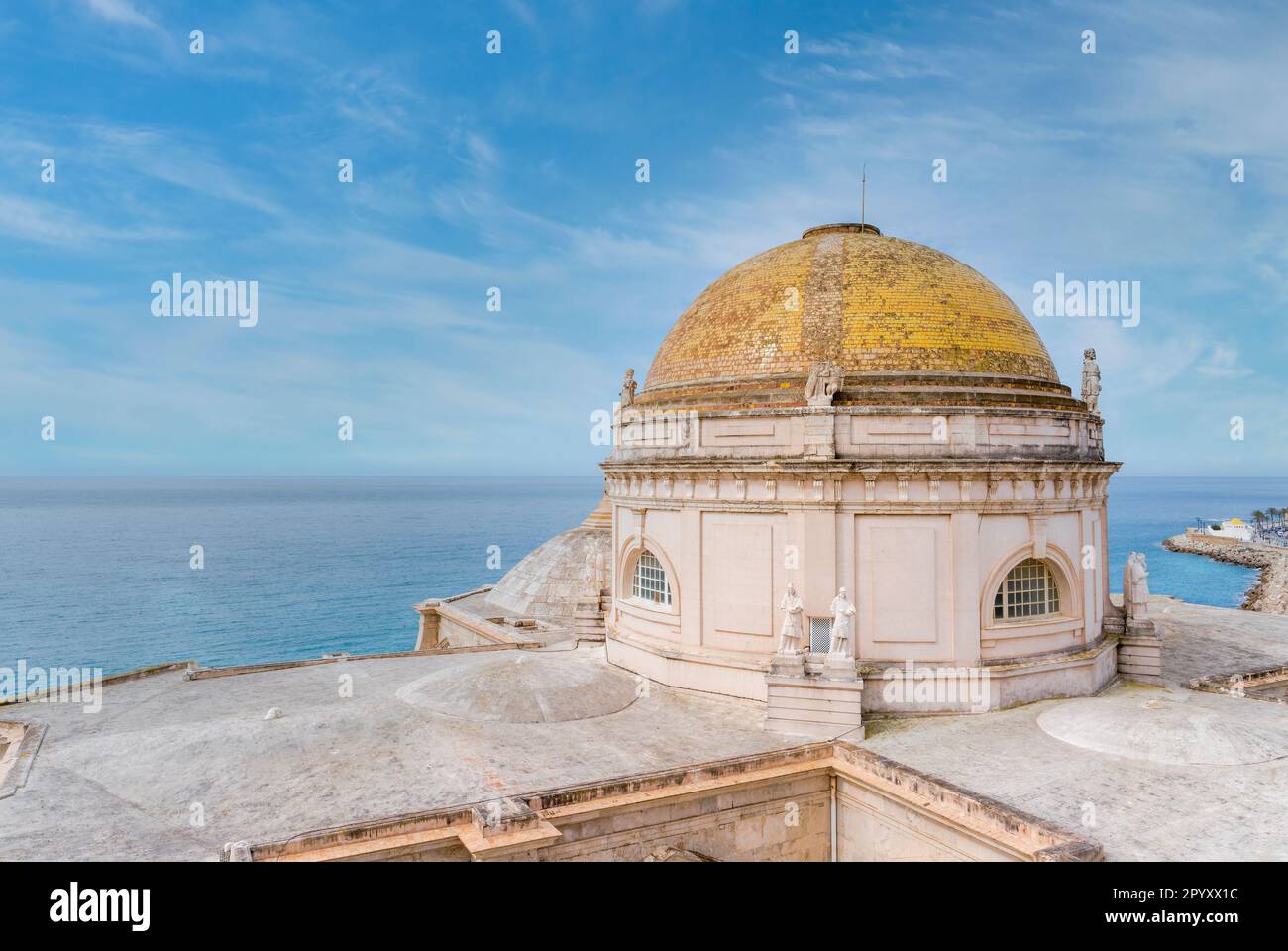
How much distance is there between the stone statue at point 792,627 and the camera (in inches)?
824

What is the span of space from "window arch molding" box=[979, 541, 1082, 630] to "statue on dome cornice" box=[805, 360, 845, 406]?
6486 mm

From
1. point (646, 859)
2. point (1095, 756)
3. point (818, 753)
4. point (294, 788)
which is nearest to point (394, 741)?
point (294, 788)

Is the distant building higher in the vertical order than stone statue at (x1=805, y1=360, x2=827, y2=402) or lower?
lower

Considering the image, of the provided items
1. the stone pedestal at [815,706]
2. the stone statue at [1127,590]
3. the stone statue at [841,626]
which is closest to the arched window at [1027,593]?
the stone statue at [1127,590]

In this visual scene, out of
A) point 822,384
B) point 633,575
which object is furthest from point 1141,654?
point 633,575

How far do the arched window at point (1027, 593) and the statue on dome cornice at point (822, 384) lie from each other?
276 inches

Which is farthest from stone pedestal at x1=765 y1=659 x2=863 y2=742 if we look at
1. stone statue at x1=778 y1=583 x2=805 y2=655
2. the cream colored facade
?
the cream colored facade

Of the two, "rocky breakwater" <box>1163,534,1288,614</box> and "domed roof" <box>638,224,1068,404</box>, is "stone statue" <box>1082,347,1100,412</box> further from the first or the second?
"rocky breakwater" <box>1163,534,1288,614</box>

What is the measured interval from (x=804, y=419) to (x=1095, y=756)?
10355 millimetres

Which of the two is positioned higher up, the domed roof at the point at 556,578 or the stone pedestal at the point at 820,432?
the stone pedestal at the point at 820,432

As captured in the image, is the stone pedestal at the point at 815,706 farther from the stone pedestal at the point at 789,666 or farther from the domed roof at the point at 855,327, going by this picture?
the domed roof at the point at 855,327

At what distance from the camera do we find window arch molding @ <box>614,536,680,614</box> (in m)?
24.6

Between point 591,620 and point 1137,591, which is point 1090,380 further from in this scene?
point 591,620

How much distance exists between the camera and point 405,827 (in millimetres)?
14445
